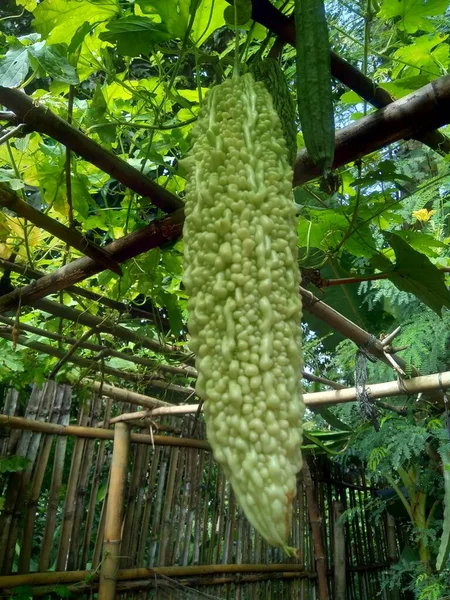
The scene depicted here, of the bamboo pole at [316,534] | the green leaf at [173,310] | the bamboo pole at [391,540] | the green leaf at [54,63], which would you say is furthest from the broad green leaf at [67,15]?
the bamboo pole at [391,540]

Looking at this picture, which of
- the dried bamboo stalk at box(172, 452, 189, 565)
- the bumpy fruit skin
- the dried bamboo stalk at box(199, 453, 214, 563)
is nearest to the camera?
the bumpy fruit skin

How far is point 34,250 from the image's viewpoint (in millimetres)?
1808

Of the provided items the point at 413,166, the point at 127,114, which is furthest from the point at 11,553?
the point at 413,166

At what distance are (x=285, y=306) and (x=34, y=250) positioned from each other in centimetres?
142

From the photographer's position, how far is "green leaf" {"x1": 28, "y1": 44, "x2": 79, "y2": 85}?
1041mm

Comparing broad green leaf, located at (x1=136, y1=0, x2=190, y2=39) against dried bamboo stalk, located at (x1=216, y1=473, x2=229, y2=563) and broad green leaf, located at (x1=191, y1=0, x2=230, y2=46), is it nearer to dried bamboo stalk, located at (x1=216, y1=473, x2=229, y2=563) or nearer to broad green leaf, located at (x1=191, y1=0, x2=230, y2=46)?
broad green leaf, located at (x1=191, y1=0, x2=230, y2=46)

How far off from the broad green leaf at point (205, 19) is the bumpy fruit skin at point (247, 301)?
387 millimetres

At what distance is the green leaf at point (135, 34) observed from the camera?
92cm

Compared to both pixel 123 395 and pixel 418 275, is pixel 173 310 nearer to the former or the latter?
pixel 418 275

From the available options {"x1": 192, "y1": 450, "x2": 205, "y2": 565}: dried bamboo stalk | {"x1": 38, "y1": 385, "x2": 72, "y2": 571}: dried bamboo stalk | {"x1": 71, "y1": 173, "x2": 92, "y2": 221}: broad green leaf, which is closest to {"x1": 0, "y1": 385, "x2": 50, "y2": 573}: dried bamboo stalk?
{"x1": 38, "y1": 385, "x2": 72, "y2": 571}: dried bamboo stalk

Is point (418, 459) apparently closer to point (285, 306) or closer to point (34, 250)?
point (34, 250)

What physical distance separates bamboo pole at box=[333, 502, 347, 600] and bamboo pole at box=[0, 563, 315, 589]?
76 cm

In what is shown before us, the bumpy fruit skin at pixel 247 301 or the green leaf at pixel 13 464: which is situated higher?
the green leaf at pixel 13 464

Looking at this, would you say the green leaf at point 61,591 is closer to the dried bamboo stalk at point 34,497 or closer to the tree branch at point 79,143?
the dried bamboo stalk at point 34,497
